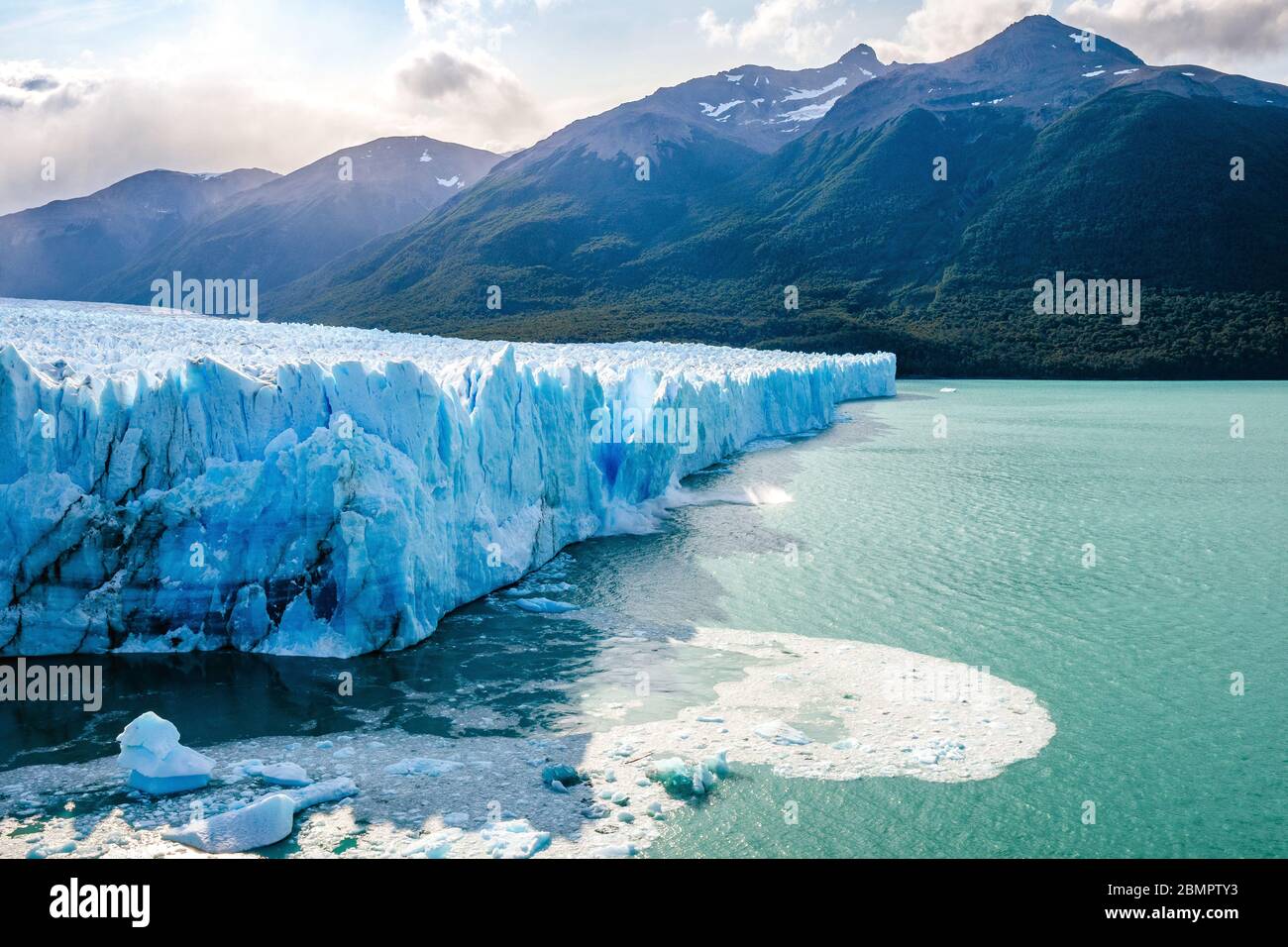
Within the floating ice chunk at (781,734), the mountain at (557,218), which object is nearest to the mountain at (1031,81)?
the mountain at (557,218)

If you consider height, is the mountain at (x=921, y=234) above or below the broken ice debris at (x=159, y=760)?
above

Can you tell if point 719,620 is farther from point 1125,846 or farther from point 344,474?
point 1125,846

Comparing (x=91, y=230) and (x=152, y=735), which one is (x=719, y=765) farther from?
(x=91, y=230)

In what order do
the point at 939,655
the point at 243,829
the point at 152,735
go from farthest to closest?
the point at 939,655 < the point at 152,735 < the point at 243,829

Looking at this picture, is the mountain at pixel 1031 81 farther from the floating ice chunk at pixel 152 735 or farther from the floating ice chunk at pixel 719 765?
the floating ice chunk at pixel 152 735

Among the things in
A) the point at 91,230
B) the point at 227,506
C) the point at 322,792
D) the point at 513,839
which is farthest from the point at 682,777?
the point at 91,230

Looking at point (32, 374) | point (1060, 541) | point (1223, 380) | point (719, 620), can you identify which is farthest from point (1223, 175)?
point (32, 374)
